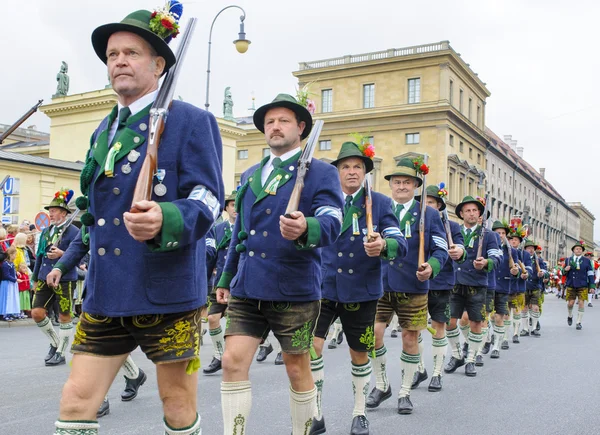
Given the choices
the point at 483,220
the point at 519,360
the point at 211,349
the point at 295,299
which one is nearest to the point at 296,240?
the point at 295,299

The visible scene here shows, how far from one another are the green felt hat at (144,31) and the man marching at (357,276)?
2.84 meters

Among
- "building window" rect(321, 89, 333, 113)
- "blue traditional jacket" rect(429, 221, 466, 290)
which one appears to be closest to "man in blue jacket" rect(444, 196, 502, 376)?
"blue traditional jacket" rect(429, 221, 466, 290)

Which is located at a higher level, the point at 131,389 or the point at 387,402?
the point at 131,389

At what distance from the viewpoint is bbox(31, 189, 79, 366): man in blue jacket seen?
9.02 meters

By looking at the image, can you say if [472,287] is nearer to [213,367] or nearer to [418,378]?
[418,378]

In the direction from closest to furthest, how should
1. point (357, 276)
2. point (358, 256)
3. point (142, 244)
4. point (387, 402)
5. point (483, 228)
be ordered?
point (142, 244) → point (357, 276) → point (358, 256) → point (387, 402) → point (483, 228)

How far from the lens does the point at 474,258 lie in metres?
10.1

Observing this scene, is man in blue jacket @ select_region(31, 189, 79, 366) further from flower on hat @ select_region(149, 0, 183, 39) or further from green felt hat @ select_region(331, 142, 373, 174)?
flower on hat @ select_region(149, 0, 183, 39)

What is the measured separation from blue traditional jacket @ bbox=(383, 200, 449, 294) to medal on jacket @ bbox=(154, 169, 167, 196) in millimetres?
4442

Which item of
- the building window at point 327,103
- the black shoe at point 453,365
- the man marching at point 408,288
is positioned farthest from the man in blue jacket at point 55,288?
the building window at point 327,103

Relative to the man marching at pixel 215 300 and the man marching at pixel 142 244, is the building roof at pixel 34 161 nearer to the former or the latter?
the man marching at pixel 215 300

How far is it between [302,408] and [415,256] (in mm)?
3249

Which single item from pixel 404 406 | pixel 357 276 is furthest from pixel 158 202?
pixel 404 406

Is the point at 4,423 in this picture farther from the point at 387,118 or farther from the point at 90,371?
the point at 387,118
